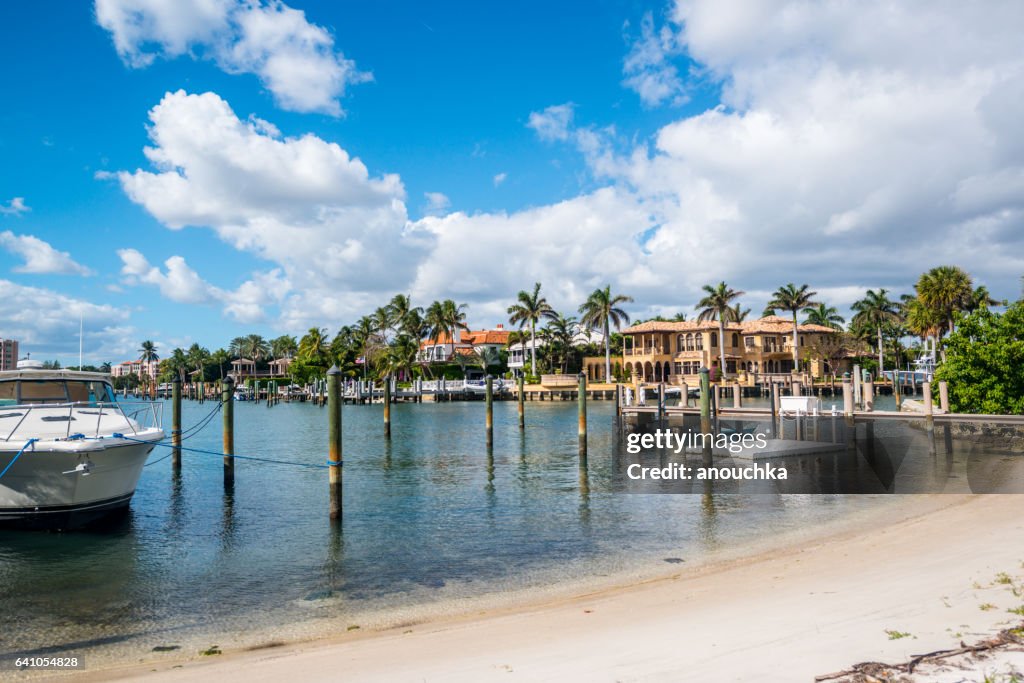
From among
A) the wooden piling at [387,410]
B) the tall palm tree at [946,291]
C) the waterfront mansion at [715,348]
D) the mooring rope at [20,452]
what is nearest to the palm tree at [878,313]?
the waterfront mansion at [715,348]

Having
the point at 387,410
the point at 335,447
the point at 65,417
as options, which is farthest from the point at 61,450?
the point at 387,410

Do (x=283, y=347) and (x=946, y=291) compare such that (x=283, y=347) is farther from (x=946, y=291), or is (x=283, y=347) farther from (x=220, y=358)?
(x=946, y=291)

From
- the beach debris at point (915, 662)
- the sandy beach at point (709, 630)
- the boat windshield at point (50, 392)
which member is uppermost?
the boat windshield at point (50, 392)

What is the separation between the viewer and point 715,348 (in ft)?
294

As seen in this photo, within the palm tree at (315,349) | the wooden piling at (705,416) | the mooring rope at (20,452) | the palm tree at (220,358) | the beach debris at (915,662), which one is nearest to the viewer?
the beach debris at (915,662)

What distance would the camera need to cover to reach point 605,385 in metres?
86.6

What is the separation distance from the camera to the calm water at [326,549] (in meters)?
10.2

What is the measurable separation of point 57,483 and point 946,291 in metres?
66.6

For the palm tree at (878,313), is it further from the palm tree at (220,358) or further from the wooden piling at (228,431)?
the palm tree at (220,358)

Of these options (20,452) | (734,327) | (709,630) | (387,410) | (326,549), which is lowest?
(326,549)

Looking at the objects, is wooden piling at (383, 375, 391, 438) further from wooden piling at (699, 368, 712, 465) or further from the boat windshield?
the boat windshield

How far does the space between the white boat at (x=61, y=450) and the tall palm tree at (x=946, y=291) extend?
210ft

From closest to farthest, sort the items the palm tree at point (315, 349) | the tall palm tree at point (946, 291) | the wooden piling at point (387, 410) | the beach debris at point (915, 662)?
the beach debris at point (915, 662), the wooden piling at point (387, 410), the tall palm tree at point (946, 291), the palm tree at point (315, 349)

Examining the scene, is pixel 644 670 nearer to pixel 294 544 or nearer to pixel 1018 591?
pixel 1018 591
